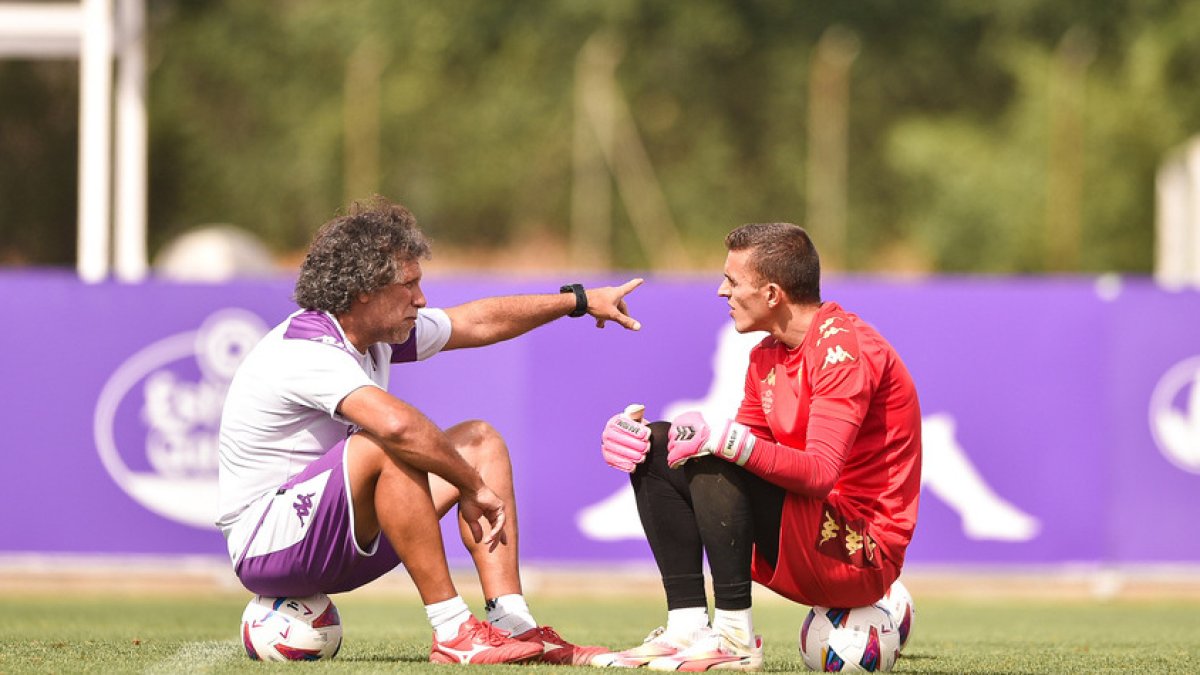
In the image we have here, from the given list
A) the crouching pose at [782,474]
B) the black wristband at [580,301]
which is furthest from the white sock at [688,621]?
the black wristband at [580,301]

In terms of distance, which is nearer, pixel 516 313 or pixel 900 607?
pixel 900 607

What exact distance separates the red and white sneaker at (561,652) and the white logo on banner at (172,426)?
5.57 m

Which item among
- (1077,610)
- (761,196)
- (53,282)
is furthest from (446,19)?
(1077,610)

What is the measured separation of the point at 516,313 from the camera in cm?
654

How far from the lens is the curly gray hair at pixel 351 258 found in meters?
5.65

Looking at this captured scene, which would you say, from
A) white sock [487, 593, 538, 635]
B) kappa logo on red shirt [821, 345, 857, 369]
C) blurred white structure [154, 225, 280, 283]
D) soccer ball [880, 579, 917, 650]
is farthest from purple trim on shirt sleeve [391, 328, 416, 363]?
blurred white structure [154, 225, 280, 283]

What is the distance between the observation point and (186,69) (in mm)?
38219

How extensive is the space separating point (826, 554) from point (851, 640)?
341mm

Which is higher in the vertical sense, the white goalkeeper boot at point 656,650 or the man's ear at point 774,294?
the man's ear at point 774,294

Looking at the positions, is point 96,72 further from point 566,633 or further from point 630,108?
point 630,108

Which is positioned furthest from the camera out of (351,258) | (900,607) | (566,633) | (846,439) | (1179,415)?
(1179,415)

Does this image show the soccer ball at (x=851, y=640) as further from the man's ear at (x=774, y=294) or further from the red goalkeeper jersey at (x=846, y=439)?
the man's ear at (x=774, y=294)

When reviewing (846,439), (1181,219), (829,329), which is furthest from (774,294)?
(1181,219)

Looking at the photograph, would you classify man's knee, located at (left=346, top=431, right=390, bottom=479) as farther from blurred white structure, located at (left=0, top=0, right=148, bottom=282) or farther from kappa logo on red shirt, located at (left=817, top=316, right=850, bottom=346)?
blurred white structure, located at (left=0, top=0, right=148, bottom=282)
